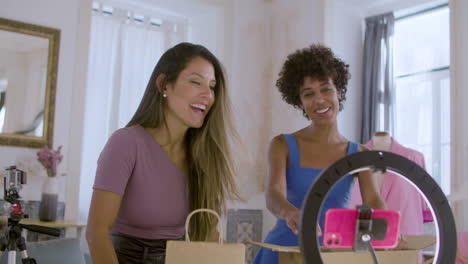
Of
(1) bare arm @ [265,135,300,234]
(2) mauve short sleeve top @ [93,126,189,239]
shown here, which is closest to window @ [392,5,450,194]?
(1) bare arm @ [265,135,300,234]

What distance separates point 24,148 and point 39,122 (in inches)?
9.3

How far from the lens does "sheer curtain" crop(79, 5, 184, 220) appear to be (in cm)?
494

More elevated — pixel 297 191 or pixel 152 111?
pixel 152 111

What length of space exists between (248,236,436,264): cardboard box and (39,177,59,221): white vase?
11.4 ft

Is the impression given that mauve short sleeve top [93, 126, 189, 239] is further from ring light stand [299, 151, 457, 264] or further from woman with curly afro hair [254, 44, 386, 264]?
ring light stand [299, 151, 457, 264]

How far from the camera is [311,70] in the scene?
5.16 ft

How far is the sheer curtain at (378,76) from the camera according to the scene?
4.91 m

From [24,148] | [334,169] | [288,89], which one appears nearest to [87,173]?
[24,148]

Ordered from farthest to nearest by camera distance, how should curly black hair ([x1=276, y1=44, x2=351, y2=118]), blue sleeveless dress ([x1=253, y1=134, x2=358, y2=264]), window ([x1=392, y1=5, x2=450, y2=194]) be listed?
window ([x1=392, y1=5, x2=450, y2=194]) < curly black hair ([x1=276, y1=44, x2=351, y2=118]) < blue sleeveless dress ([x1=253, y1=134, x2=358, y2=264])

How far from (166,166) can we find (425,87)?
3.92m

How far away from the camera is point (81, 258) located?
8.95 feet

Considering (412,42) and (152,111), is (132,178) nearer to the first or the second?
(152,111)

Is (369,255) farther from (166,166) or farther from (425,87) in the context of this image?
(425,87)

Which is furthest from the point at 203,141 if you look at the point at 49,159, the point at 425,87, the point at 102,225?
the point at 425,87
